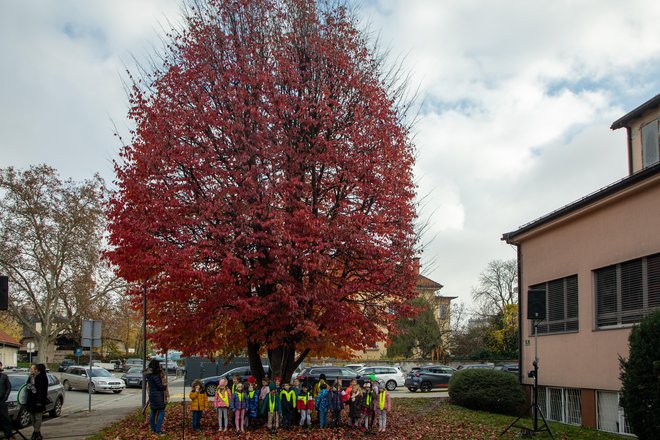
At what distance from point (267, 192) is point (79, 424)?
32.2ft

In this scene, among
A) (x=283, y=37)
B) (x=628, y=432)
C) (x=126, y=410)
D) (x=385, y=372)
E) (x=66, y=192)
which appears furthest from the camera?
(x=66, y=192)

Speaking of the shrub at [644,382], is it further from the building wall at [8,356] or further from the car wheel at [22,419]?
the building wall at [8,356]

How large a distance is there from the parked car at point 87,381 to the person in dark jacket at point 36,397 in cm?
2232

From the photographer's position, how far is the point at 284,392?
654 inches

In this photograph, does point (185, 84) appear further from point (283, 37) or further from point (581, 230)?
point (581, 230)

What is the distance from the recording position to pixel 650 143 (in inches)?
754

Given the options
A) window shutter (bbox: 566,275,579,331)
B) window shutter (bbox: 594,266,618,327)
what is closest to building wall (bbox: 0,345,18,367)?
window shutter (bbox: 566,275,579,331)

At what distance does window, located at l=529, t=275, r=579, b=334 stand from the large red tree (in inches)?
170

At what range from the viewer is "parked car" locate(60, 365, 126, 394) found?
36.2m

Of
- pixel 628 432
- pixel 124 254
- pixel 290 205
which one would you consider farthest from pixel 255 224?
pixel 628 432

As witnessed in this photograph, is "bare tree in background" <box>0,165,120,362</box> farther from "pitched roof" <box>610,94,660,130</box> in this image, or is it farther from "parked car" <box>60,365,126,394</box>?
"pitched roof" <box>610,94,660,130</box>

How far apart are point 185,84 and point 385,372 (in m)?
27.8

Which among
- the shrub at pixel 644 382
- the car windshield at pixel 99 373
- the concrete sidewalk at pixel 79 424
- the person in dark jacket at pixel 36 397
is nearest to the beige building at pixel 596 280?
the shrub at pixel 644 382

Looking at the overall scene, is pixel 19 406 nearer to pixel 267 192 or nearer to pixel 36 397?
pixel 36 397
